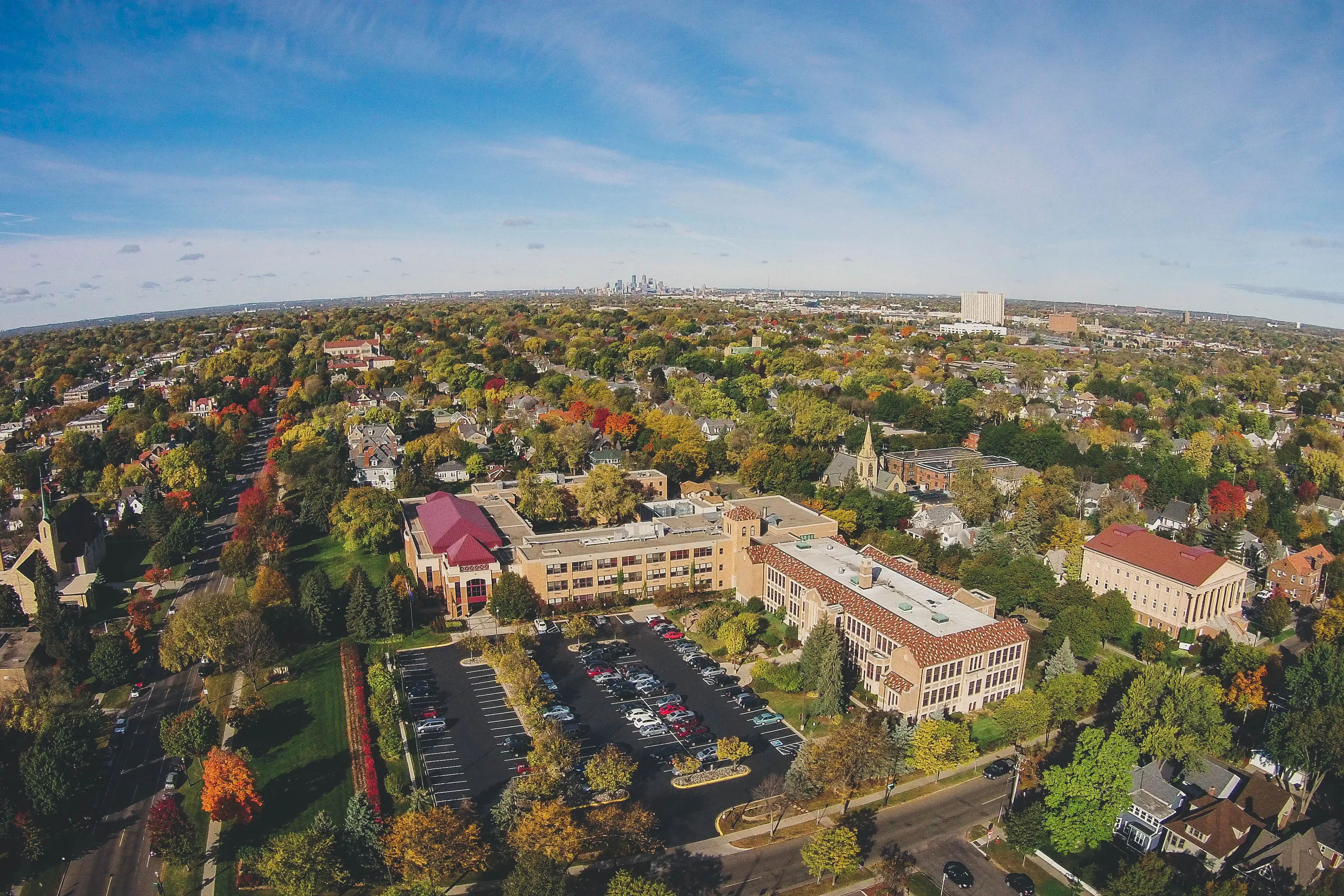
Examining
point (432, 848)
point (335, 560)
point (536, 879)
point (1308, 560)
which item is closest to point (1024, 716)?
point (536, 879)

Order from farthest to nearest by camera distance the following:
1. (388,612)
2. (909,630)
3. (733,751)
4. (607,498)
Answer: (607,498), (388,612), (909,630), (733,751)

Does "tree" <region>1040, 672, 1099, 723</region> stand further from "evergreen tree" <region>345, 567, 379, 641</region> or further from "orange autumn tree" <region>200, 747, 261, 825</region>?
"evergreen tree" <region>345, 567, 379, 641</region>

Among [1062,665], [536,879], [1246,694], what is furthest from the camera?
[1062,665]

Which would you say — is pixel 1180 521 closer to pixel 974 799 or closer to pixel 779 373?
pixel 974 799

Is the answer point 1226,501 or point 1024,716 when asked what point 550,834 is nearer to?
point 1024,716

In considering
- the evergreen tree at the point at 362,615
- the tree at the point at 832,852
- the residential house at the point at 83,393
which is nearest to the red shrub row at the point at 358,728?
the evergreen tree at the point at 362,615

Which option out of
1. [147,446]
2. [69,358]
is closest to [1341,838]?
[147,446]
